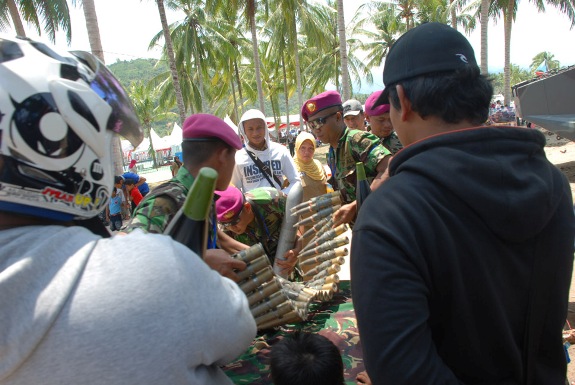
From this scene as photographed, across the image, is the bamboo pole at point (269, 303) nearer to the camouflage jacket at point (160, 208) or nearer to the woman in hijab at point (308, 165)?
the camouflage jacket at point (160, 208)

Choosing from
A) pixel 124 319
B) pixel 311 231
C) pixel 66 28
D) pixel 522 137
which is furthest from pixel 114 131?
pixel 66 28

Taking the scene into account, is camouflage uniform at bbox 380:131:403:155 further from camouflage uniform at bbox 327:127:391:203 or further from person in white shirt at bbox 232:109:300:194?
person in white shirt at bbox 232:109:300:194

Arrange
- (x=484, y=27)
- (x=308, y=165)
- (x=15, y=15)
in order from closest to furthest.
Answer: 1. (x=308, y=165)
2. (x=15, y=15)
3. (x=484, y=27)

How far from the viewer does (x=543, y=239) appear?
3.73ft

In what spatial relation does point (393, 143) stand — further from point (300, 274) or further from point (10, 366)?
point (10, 366)

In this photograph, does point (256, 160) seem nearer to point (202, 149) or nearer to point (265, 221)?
point (265, 221)

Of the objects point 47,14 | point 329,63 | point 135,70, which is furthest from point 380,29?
point 135,70

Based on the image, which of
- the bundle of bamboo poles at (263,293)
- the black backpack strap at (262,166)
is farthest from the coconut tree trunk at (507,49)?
the bundle of bamboo poles at (263,293)

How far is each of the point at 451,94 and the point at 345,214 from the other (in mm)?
1869

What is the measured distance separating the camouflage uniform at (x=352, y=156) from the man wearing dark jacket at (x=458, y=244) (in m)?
2.36

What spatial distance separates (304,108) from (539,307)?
304 cm

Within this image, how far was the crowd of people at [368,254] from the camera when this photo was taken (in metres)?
0.78

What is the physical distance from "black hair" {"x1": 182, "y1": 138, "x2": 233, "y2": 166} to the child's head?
1.02 metres

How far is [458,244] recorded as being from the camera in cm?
105
